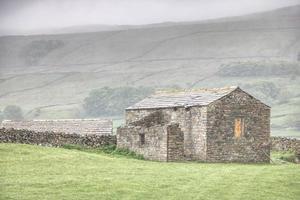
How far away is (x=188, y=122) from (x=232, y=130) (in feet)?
9.01

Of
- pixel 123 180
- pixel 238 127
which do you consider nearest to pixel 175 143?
pixel 238 127

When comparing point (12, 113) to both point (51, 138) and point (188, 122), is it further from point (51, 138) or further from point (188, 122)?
point (188, 122)

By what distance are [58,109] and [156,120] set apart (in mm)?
103566

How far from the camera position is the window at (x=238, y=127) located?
138ft

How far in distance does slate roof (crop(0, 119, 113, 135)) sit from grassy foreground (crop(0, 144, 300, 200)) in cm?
1483

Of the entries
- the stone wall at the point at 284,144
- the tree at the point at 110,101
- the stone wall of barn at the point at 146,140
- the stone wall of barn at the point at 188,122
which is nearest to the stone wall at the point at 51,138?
the stone wall of barn at the point at 146,140

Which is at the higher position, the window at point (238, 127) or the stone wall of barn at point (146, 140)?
the window at point (238, 127)

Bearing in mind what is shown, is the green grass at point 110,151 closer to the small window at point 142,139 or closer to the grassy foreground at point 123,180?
the small window at point 142,139

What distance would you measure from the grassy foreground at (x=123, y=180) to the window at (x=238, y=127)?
9.28 meters

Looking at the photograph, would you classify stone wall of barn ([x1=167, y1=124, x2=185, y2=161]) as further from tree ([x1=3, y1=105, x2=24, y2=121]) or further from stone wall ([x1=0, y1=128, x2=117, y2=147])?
tree ([x1=3, y1=105, x2=24, y2=121])

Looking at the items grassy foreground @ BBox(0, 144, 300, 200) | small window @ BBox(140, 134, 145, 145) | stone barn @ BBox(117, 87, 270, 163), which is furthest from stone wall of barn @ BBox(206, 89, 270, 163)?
grassy foreground @ BBox(0, 144, 300, 200)

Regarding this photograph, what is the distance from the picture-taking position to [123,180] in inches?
1048

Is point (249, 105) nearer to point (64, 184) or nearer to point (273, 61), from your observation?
point (64, 184)

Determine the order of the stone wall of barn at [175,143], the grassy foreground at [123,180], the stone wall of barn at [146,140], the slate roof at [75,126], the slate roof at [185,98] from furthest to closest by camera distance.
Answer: the slate roof at [75,126] → the slate roof at [185,98] → the stone wall of barn at [146,140] → the stone wall of barn at [175,143] → the grassy foreground at [123,180]
